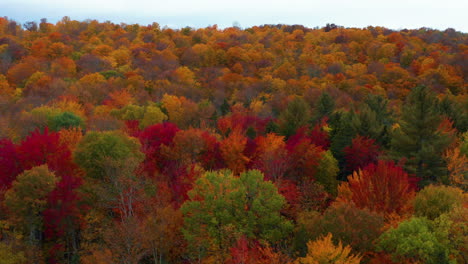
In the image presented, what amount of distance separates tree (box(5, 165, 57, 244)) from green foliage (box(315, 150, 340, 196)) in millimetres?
26734

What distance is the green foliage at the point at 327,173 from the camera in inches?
1608

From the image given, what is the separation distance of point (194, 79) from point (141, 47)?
32.9 m

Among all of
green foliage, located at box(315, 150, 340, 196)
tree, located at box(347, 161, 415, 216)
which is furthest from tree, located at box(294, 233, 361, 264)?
green foliage, located at box(315, 150, 340, 196)

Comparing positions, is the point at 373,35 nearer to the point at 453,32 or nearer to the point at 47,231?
the point at 453,32

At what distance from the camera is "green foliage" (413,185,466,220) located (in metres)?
25.6

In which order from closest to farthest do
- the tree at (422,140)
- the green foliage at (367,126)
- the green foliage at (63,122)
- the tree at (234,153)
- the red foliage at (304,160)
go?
the tree at (422,140) < the red foliage at (304,160) < the tree at (234,153) < the green foliage at (367,126) < the green foliage at (63,122)

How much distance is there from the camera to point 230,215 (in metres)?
26.0

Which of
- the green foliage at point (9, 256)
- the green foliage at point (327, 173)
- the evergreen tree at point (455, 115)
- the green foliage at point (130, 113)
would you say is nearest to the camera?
the green foliage at point (9, 256)

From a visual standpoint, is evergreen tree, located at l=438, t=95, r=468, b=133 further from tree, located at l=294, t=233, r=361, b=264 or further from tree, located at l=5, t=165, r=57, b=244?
tree, located at l=5, t=165, r=57, b=244

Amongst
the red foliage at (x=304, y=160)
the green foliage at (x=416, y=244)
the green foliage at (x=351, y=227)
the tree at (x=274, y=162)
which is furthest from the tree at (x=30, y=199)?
the green foliage at (x=416, y=244)

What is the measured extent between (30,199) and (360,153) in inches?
1306

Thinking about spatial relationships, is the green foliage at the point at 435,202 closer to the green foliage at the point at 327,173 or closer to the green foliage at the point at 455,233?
the green foliage at the point at 455,233

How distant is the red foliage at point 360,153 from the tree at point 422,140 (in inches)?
136

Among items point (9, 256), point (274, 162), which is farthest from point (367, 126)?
point (9, 256)
